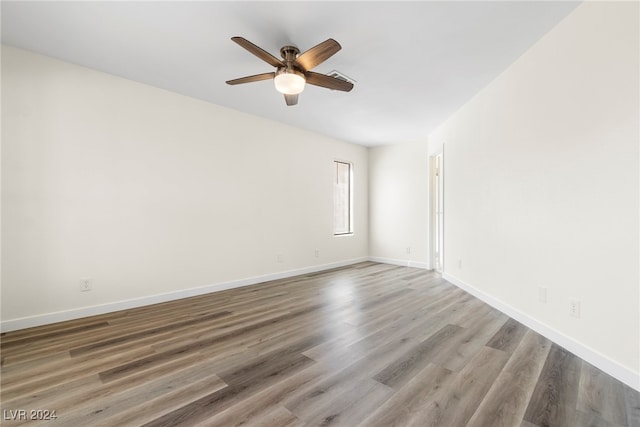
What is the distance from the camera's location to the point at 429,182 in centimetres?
526

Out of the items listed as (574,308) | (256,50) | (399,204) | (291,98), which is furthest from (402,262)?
(256,50)

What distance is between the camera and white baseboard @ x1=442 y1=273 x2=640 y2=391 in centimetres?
166

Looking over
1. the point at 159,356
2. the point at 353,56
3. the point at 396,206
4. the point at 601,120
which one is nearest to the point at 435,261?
the point at 396,206

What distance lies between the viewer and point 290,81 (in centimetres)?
225

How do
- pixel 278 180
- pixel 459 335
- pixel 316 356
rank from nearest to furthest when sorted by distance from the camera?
pixel 316 356
pixel 459 335
pixel 278 180

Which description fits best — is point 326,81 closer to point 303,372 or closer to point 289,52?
point 289,52

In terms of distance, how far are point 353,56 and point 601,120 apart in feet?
6.28

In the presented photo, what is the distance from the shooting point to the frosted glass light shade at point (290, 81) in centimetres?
224

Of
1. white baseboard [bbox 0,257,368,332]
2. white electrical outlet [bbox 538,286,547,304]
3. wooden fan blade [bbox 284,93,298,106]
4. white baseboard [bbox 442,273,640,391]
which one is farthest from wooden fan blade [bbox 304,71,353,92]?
white baseboard [bbox 0,257,368,332]

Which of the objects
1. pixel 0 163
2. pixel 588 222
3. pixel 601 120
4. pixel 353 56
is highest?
pixel 353 56

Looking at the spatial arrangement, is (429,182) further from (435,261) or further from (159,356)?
(159,356)

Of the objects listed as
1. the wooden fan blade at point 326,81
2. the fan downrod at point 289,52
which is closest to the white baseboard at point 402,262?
the wooden fan blade at point 326,81

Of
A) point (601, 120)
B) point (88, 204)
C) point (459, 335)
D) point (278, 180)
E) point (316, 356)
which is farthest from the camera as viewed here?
point (278, 180)

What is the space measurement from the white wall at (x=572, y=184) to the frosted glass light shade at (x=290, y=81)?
6.76 feet
